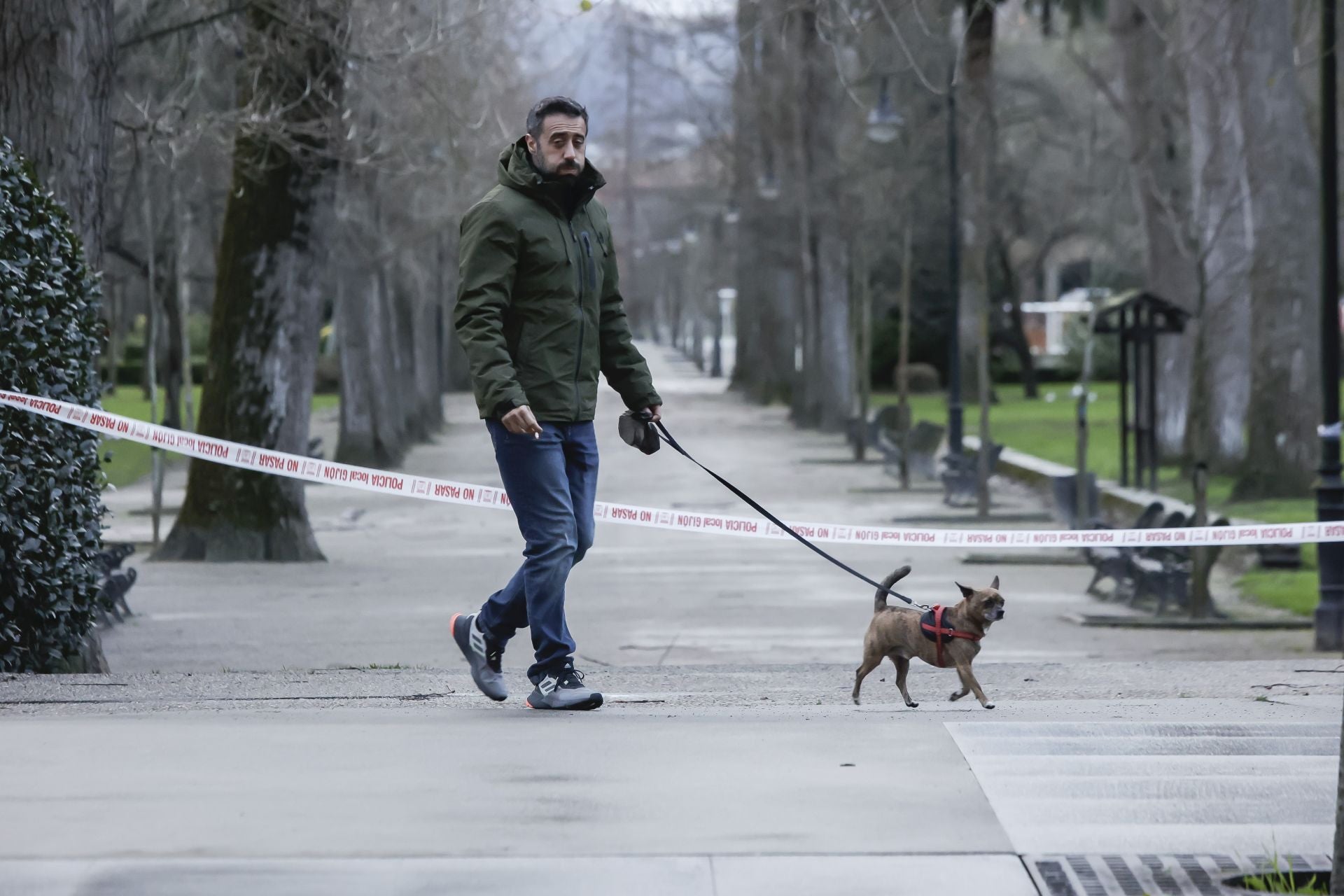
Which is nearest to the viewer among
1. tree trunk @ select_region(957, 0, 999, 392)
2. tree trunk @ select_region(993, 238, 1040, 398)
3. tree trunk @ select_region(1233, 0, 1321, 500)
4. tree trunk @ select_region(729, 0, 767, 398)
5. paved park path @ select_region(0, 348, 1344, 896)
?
paved park path @ select_region(0, 348, 1344, 896)

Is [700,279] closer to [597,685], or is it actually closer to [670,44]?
[670,44]

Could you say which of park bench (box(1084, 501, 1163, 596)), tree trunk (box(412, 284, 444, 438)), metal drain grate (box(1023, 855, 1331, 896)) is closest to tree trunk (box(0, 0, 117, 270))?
metal drain grate (box(1023, 855, 1331, 896))

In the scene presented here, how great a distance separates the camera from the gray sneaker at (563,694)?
23.4 feet

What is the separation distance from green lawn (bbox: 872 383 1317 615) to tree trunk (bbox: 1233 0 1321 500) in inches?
22.5

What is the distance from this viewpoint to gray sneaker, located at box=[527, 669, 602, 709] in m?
7.12

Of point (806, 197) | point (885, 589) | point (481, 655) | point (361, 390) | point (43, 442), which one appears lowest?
point (481, 655)

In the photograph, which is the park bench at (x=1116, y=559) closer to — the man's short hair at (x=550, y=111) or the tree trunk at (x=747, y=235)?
the man's short hair at (x=550, y=111)

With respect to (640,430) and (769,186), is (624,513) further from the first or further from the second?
(769,186)

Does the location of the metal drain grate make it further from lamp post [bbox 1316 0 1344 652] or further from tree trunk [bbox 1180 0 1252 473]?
tree trunk [bbox 1180 0 1252 473]

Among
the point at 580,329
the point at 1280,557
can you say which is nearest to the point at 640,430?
the point at 580,329

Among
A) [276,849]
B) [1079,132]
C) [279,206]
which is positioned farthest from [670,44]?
[276,849]

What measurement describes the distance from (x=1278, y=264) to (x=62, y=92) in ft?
54.9

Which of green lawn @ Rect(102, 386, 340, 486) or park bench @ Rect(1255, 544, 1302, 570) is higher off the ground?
green lawn @ Rect(102, 386, 340, 486)

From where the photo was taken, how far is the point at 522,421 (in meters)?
6.60
